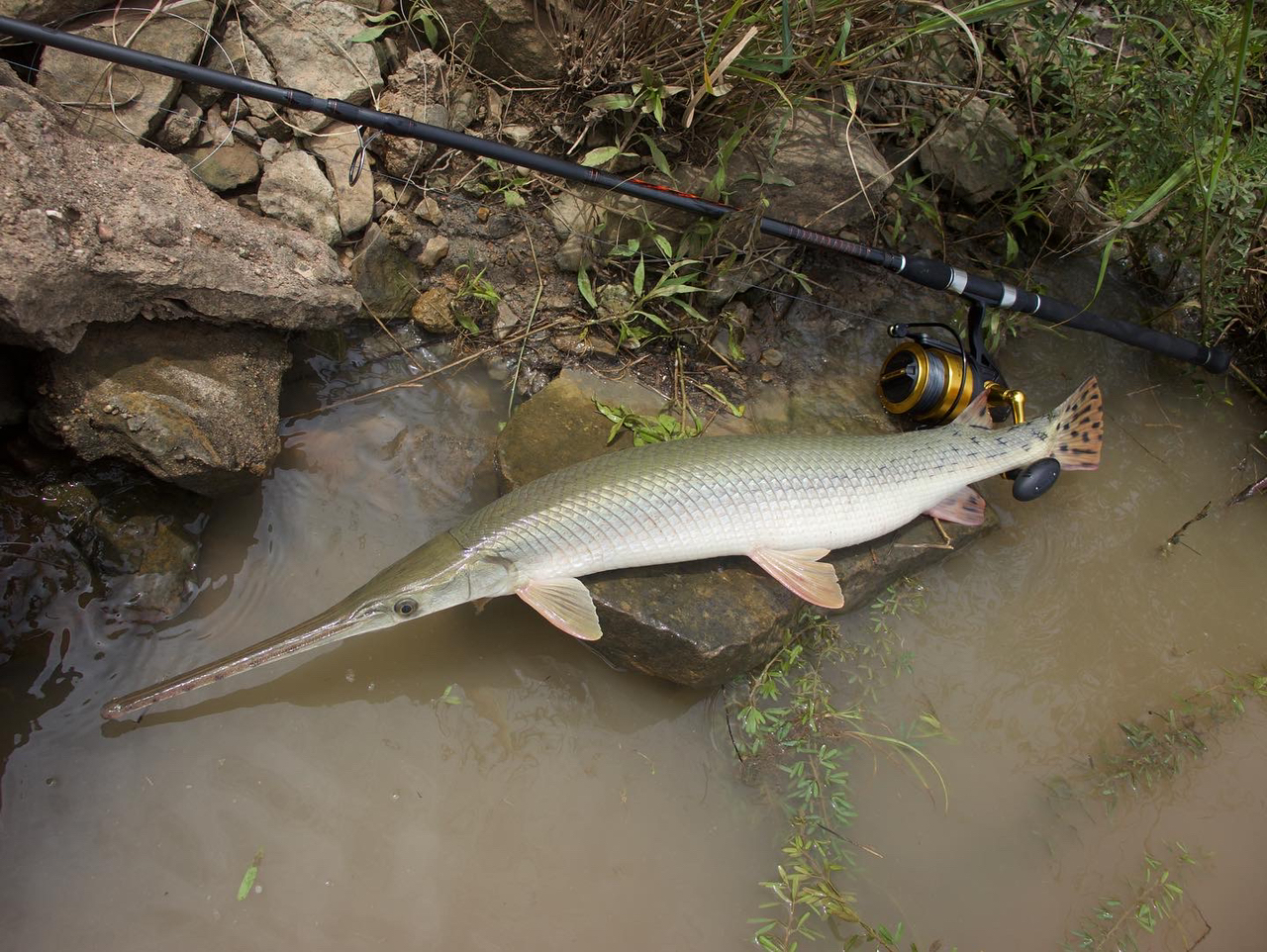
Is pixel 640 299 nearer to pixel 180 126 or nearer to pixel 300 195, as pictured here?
pixel 300 195

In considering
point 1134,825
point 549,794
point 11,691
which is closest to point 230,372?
point 11,691

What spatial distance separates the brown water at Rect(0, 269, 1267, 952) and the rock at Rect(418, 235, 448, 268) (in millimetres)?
736

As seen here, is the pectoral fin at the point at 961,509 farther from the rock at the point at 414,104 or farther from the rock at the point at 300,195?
the rock at the point at 300,195

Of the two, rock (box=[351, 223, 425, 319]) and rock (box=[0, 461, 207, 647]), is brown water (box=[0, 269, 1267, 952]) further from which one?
rock (box=[351, 223, 425, 319])

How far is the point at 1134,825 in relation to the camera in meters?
3.97

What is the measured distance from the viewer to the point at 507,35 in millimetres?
4379

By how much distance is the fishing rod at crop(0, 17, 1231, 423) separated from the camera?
12.2ft

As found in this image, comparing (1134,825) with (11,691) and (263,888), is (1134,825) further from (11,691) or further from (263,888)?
(11,691)

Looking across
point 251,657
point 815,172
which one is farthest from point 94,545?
point 815,172

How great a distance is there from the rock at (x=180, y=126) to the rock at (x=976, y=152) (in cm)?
450

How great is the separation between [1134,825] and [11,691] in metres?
5.56

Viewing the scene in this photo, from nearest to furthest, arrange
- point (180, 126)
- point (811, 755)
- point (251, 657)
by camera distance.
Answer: point (251, 657), point (811, 755), point (180, 126)

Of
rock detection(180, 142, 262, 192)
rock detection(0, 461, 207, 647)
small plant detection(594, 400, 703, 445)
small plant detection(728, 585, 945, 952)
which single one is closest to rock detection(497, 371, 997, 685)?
small plant detection(594, 400, 703, 445)

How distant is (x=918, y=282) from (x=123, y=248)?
13.5 feet
